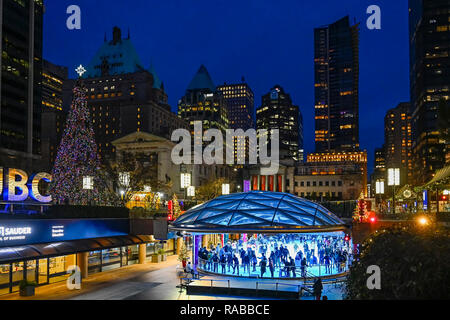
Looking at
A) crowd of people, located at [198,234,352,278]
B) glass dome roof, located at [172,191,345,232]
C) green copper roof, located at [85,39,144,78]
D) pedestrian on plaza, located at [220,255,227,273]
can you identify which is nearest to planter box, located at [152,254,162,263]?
glass dome roof, located at [172,191,345,232]

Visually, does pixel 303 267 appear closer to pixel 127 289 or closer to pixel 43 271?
pixel 127 289

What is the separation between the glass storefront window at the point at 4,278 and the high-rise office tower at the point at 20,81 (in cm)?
8112

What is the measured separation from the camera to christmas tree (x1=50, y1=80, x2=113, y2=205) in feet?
141

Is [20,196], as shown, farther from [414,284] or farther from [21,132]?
[21,132]

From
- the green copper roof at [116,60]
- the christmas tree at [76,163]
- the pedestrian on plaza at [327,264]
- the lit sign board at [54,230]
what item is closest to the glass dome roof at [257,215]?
the pedestrian on plaza at [327,264]

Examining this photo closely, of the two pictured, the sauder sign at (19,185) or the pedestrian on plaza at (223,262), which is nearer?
the sauder sign at (19,185)

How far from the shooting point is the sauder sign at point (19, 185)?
29734 millimetres

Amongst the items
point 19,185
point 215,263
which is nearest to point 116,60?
point 215,263

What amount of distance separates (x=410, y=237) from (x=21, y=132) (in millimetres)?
115583

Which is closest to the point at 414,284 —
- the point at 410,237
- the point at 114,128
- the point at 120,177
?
the point at 410,237

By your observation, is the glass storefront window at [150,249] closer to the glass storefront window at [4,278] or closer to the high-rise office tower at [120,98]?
the glass storefront window at [4,278]

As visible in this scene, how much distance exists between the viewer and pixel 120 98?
176250mm

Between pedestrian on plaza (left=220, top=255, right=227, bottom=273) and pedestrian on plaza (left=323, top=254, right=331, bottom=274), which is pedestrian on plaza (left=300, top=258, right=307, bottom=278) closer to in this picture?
pedestrian on plaza (left=323, top=254, right=331, bottom=274)

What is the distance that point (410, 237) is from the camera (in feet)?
39.2
